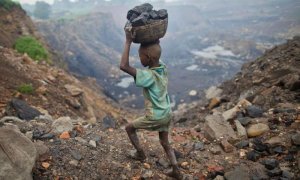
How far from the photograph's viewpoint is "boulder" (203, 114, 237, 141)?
153 inches

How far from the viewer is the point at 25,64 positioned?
26.4 feet

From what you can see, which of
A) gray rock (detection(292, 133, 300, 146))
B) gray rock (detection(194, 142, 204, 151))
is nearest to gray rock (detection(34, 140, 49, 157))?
gray rock (detection(194, 142, 204, 151))

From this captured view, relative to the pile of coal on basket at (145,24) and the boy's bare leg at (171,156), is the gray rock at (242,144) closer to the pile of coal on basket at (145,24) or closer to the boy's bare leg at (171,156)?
the boy's bare leg at (171,156)

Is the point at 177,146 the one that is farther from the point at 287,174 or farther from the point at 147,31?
the point at 147,31

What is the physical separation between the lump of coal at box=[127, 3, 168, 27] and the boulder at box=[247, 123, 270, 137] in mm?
1913

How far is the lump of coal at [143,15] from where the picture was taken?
2.57 metres

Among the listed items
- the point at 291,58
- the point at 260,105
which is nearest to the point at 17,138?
A: the point at 260,105

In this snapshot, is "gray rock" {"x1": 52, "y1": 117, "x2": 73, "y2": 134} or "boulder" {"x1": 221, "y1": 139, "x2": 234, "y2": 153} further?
"gray rock" {"x1": 52, "y1": 117, "x2": 73, "y2": 134}

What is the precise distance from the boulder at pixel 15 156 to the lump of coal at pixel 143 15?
132cm

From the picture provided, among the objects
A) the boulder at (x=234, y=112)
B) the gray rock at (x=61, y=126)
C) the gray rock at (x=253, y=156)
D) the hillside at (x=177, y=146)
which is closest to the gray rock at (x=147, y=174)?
the hillside at (x=177, y=146)

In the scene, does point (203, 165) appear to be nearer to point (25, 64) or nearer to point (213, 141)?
point (213, 141)

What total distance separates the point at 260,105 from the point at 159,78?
2.74m

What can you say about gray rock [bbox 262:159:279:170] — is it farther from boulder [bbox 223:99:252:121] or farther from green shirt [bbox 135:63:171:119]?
boulder [bbox 223:99:252:121]

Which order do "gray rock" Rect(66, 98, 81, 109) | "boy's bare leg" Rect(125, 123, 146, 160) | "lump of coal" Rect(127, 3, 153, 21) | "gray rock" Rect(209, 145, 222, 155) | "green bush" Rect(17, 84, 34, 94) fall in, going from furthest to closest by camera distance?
"gray rock" Rect(66, 98, 81, 109) → "green bush" Rect(17, 84, 34, 94) → "gray rock" Rect(209, 145, 222, 155) → "boy's bare leg" Rect(125, 123, 146, 160) → "lump of coal" Rect(127, 3, 153, 21)
